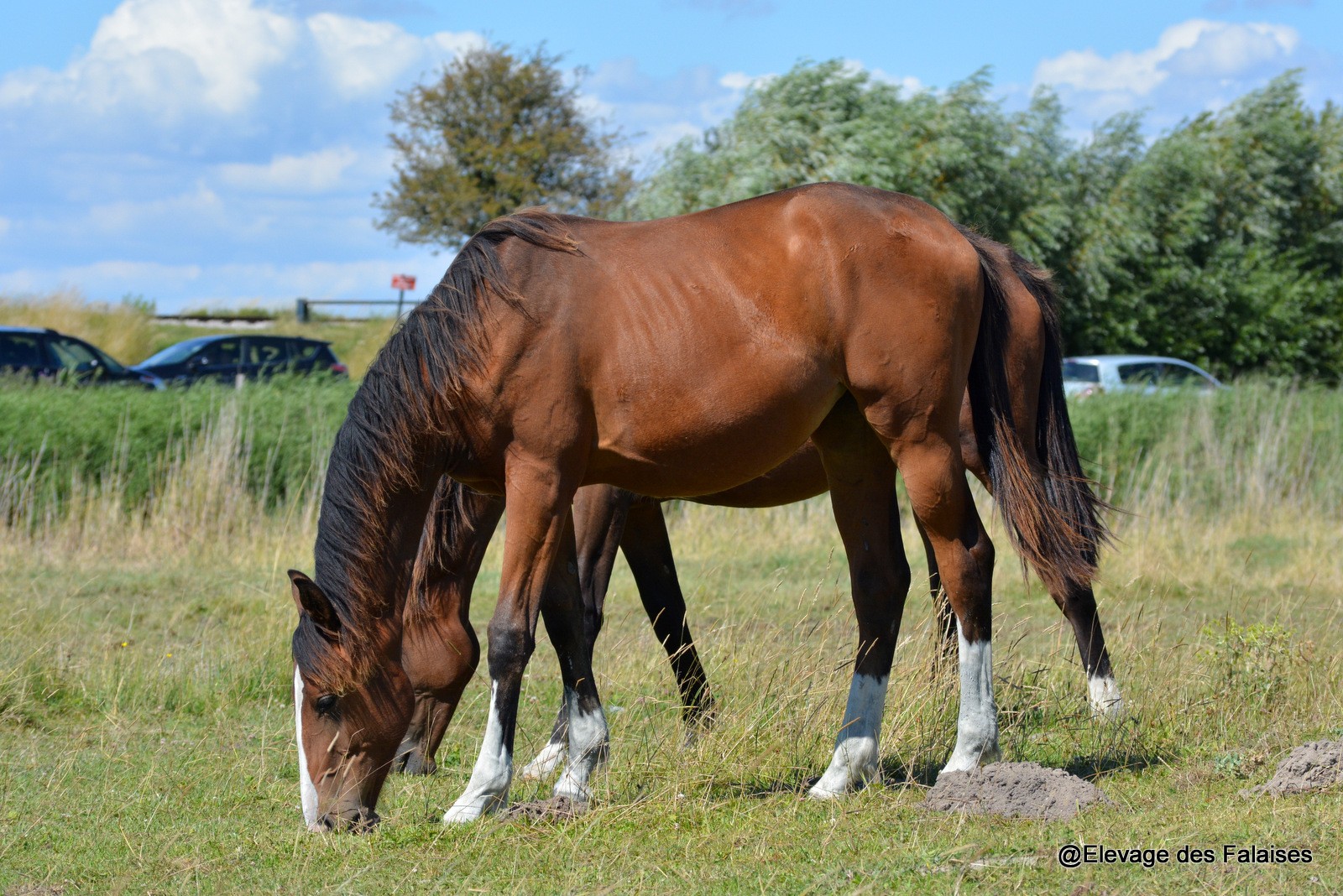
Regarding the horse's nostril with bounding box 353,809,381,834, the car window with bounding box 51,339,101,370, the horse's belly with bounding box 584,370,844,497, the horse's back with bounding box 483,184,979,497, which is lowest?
the horse's nostril with bounding box 353,809,381,834

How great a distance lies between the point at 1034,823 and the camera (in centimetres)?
380

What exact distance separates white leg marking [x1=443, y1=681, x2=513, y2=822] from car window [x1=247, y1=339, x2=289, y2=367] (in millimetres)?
18946

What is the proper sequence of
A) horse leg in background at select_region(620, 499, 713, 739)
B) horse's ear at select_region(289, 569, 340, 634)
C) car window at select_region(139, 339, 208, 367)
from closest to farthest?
horse's ear at select_region(289, 569, 340, 634), horse leg in background at select_region(620, 499, 713, 739), car window at select_region(139, 339, 208, 367)

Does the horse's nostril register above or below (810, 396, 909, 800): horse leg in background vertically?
below

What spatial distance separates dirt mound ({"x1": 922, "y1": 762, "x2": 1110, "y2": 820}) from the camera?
3.90m

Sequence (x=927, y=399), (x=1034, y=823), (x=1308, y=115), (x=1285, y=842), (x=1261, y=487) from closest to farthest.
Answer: (x=1285, y=842) → (x=1034, y=823) → (x=927, y=399) → (x=1261, y=487) → (x=1308, y=115)

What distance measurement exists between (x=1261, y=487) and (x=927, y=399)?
8.99 m

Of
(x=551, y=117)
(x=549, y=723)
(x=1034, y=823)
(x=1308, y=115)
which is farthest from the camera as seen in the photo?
(x=551, y=117)

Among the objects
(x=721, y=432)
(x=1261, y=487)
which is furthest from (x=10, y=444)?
(x=1261, y=487)

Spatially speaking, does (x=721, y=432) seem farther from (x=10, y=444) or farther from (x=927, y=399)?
(x=10, y=444)

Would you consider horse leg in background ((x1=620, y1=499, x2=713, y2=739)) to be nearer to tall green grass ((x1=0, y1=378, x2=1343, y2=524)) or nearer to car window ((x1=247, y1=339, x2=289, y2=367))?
tall green grass ((x1=0, y1=378, x2=1343, y2=524))

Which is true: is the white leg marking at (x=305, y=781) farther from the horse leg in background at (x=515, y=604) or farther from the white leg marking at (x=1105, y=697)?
the white leg marking at (x=1105, y=697)

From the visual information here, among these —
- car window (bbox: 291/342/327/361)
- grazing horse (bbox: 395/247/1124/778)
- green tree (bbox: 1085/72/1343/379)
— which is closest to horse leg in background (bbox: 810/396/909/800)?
grazing horse (bbox: 395/247/1124/778)

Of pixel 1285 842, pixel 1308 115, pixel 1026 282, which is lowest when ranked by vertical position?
pixel 1285 842
